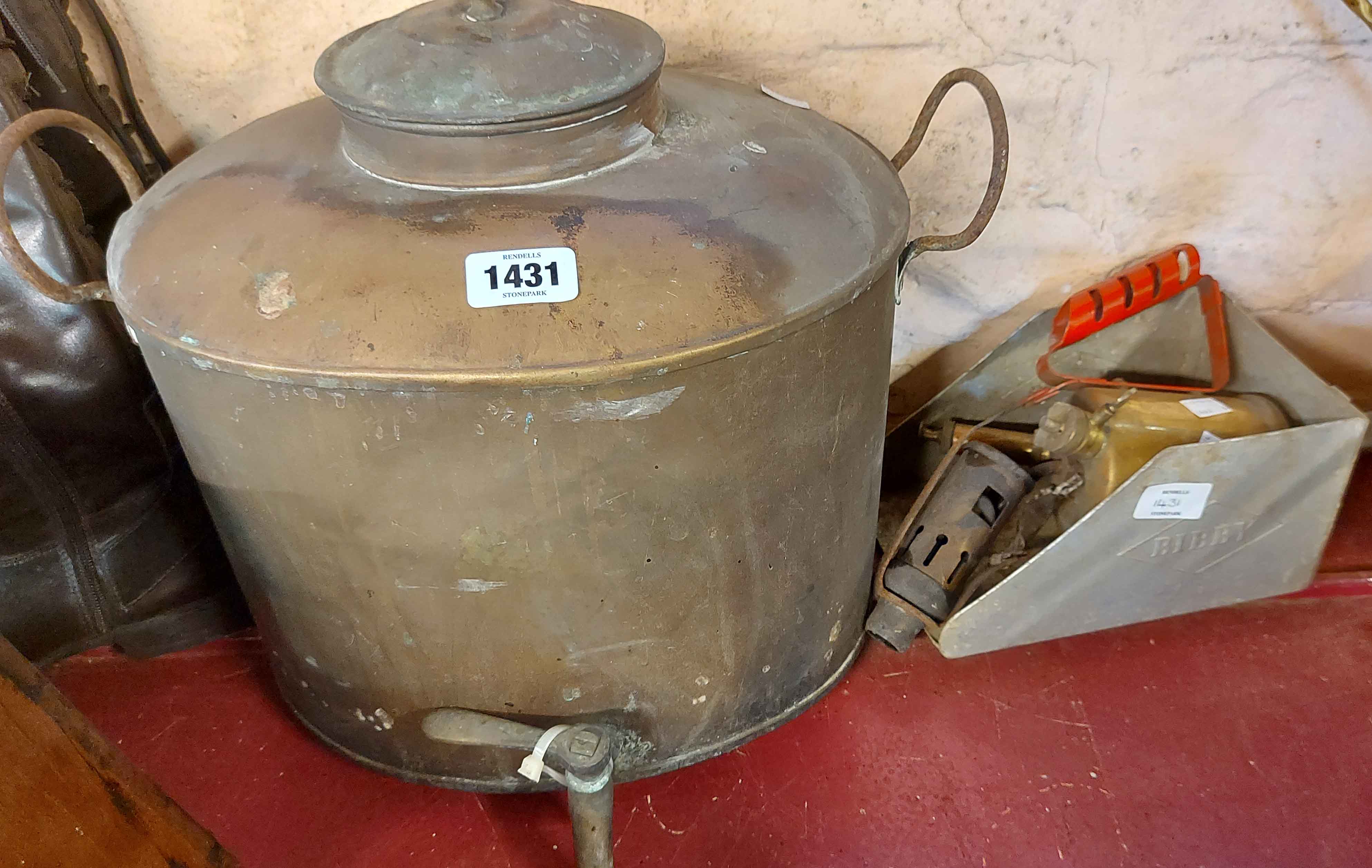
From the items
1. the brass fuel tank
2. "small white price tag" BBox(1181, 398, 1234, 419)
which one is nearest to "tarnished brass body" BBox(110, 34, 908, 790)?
the brass fuel tank

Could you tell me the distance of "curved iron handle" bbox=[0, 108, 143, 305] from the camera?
0.76 meters

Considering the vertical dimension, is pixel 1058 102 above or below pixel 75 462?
above

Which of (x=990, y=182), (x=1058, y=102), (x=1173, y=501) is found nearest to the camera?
(x=990, y=182)

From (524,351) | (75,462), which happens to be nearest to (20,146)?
(75,462)

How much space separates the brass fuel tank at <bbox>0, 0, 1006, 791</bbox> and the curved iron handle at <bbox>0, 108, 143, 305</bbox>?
0.16ft

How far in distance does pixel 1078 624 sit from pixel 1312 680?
292 millimetres

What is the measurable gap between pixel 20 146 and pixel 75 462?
0.41m

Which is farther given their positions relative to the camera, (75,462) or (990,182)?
(75,462)

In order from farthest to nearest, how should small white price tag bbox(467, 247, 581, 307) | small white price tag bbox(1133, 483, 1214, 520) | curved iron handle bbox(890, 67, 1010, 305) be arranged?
1. small white price tag bbox(1133, 483, 1214, 520)
2. curved iron handle bbox(890, 67, 1010, 305)
3. small white price tag bbox(467, 247, 581, 307)

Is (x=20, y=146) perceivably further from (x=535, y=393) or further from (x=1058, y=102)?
(x=1058, y=102)

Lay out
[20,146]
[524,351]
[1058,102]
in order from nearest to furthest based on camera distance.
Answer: [524,351] → [20,146] → [1058,102]

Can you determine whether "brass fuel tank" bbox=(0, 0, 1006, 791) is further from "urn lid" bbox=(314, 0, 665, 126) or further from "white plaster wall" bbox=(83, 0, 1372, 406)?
"white plaster wall" bbox=(83, 0, 1372, 406)

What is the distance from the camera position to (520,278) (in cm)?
72

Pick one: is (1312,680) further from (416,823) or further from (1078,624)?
(416,823)
